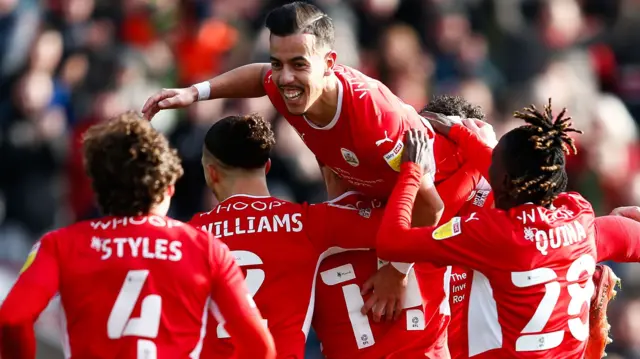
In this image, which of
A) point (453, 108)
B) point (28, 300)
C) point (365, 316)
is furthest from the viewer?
point (453, 108)

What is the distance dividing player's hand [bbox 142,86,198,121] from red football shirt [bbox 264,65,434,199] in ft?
1.71

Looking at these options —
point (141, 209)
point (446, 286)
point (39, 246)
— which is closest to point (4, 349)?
point (39, 246)

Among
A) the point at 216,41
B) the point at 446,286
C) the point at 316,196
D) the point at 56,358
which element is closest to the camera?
the point at 446,286

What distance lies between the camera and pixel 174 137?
40.3ft

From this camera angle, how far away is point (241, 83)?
22.7ft

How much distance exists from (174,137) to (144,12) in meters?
2.70

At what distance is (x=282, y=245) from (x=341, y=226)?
0.31 meters

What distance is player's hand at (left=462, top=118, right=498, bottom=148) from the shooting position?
22.6ft

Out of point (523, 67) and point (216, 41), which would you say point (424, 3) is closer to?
point (523, 67)

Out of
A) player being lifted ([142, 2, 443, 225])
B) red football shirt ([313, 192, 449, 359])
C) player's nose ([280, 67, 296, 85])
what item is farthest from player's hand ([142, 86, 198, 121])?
red football shirt ([313, 192, 449, 359])

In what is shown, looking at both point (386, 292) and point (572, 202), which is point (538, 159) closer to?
point (572, 202)

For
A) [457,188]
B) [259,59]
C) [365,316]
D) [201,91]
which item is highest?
[259,59]

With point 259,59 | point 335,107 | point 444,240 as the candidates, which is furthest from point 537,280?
point 259,59

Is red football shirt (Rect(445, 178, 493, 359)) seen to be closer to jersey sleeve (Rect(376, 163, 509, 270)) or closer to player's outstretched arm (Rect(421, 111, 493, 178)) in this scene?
player's outstretched arm (Rect(421, 111, 493, 178))
